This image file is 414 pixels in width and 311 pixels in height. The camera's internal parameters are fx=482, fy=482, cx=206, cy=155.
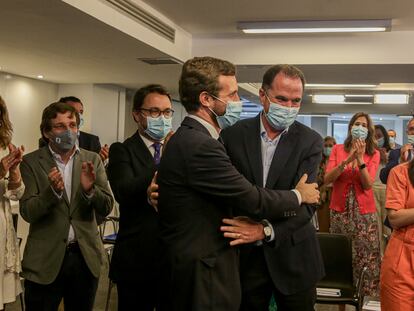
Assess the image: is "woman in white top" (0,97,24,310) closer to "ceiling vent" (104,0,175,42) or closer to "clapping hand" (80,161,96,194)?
"clapping hand" (80,161,96,194)

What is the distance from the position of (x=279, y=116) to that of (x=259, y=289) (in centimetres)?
69

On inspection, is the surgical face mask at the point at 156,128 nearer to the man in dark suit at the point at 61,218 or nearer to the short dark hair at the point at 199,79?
the man in dark suit at the point at 61,218

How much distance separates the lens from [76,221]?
2340 mm

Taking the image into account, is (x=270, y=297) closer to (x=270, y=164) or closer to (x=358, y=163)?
(x=270, y=164)

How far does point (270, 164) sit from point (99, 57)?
368 centimetres

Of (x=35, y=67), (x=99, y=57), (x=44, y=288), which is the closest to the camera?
(x=44, y=288)

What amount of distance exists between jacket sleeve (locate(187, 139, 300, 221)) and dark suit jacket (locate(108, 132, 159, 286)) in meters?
0.52

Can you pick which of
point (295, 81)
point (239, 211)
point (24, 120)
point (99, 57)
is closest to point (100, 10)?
point (99, 57)

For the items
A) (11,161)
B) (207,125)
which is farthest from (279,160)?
(11,161)

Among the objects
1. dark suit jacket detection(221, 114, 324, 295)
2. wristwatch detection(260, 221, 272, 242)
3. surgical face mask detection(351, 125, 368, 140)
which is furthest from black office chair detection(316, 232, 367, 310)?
wristwatch detection(260, 221, 272, 242)

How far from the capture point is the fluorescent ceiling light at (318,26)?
4.66m

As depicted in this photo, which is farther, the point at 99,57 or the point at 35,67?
the point at 35,67

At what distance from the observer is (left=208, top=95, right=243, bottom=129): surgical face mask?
1.77 m

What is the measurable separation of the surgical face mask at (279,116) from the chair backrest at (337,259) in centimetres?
174
